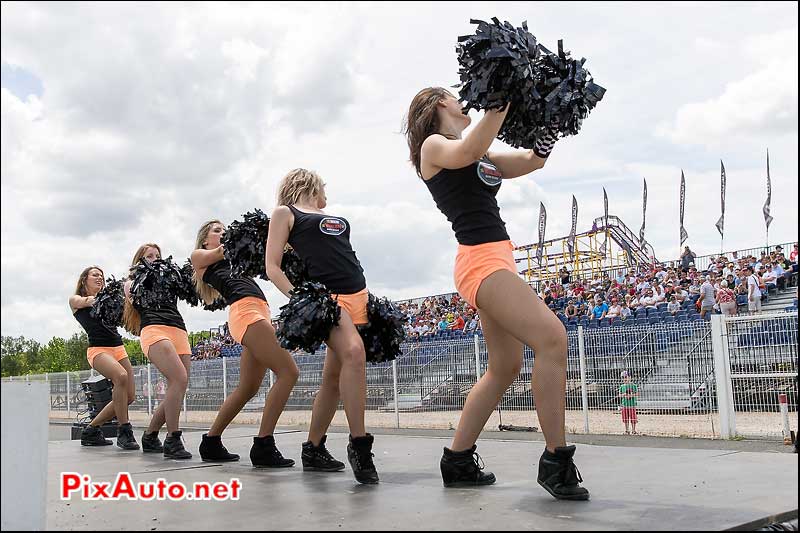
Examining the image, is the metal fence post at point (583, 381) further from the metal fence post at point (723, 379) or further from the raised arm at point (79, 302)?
the raised arm at point (79, 302)

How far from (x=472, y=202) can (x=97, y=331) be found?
5564 millimetres

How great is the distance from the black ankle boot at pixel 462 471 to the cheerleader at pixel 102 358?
445cm

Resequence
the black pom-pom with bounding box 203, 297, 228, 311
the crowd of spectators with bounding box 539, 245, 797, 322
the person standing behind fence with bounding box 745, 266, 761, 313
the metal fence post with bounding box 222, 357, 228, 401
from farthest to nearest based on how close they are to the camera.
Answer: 1. the crowd of spectators with bounding box 539, 245, 797, 322
2. the person standing behind fence with bounding box 745, 266, 761, 313
3. the metal fence post with bounding box 222, 357, 228, 401
4. the black pom-pom with bounding box 203, 297, 228, 311

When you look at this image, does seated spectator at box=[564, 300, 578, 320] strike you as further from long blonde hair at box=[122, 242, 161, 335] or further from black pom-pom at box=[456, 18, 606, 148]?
black pom-pom at box=[456, 18, 606, 148]

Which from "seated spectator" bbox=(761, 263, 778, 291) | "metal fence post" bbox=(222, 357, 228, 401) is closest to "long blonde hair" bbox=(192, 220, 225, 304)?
"metal fence post" bbox=(222, 357, 228, 401)

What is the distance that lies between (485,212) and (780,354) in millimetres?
4519

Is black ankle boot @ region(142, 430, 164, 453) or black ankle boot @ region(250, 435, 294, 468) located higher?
black ankle boot @ region(250, 435, 294, 468)

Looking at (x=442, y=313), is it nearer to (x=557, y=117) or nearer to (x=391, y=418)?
(x=391, y=418)

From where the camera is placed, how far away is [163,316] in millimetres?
7008

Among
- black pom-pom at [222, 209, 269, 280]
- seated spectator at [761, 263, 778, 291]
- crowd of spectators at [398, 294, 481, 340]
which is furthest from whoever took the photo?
crowd of spectators at [398, 294, 481, 340]

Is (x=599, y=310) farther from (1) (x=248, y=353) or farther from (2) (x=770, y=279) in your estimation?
(1) (x=248, y=353)

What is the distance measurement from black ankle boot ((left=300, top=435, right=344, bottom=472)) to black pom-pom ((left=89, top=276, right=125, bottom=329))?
3.52 metres

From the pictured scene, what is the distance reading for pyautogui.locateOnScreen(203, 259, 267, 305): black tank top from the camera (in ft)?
19.0

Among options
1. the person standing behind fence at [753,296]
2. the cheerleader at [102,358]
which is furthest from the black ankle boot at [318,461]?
the person standing behind fence at [753,296]
